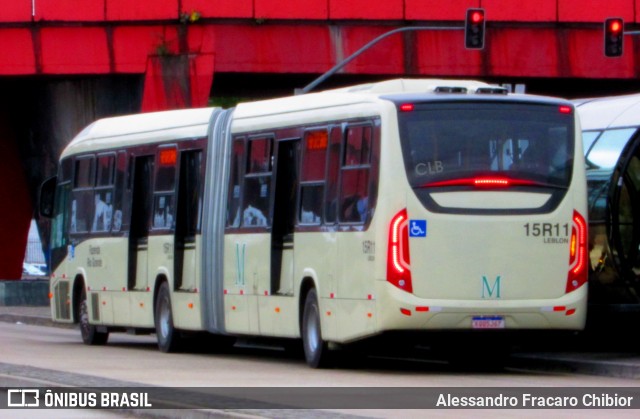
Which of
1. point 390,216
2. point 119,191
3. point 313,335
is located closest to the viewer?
point 390,216

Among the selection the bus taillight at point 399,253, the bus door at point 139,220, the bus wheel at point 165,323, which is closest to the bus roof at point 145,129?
the bus door at point 139,220

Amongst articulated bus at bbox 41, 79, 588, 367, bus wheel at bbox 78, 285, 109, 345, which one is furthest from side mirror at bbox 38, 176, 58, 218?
articulated bus at bbox 41, 79, 588, 367

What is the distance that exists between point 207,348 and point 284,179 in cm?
466

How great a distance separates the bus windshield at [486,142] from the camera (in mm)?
17625

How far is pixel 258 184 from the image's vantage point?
20672mm

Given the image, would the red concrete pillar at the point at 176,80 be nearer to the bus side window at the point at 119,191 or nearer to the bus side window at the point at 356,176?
the bus side window at the point at 119,191

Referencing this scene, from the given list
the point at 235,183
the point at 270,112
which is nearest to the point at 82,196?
the point at 235,183

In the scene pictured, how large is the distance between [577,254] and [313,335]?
3.14 meters

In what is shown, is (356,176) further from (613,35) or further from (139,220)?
(613,35)

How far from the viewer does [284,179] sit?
66.1 feet

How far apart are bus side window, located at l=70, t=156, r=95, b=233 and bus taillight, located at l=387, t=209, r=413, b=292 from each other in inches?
373

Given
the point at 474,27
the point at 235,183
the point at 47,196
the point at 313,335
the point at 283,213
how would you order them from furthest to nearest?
the point at 474,27 → the point at 47,196 → the point at 235,183 → the point at 283,213 → the point at 313,335

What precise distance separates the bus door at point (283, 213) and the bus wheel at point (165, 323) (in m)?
3.44

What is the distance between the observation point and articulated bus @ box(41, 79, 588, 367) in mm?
17531
